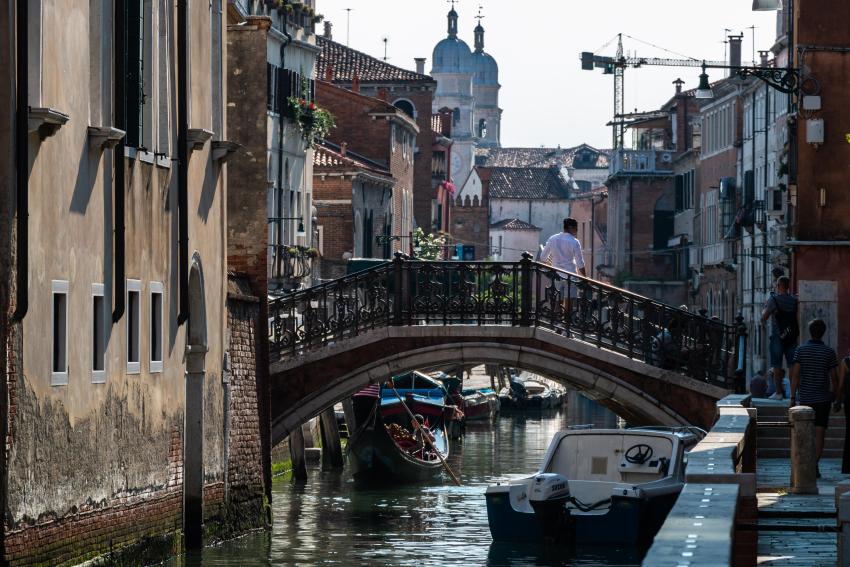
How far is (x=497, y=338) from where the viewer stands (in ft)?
75.0

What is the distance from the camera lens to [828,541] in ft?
40.1

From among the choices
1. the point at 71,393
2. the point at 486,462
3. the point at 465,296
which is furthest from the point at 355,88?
the point at 71,393

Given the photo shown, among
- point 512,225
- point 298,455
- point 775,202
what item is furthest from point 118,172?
point 512,225

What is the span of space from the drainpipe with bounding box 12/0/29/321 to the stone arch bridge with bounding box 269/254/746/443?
940cm

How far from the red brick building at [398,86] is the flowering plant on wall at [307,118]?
626 inches

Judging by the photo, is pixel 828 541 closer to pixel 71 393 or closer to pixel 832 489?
pixel 832 489

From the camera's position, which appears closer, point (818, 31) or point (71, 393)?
point (71, 393)

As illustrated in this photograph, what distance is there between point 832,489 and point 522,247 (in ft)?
339

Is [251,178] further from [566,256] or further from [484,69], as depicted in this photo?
[484,69]

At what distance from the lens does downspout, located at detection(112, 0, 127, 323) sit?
620 inches

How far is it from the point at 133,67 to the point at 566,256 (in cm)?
746

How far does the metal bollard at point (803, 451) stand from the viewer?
1371 cm

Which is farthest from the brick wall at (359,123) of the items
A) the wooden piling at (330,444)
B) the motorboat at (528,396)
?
the wooden piling at (330,444)

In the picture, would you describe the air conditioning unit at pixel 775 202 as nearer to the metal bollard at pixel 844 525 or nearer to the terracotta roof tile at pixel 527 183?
the metal bollard at pixel 844 525
